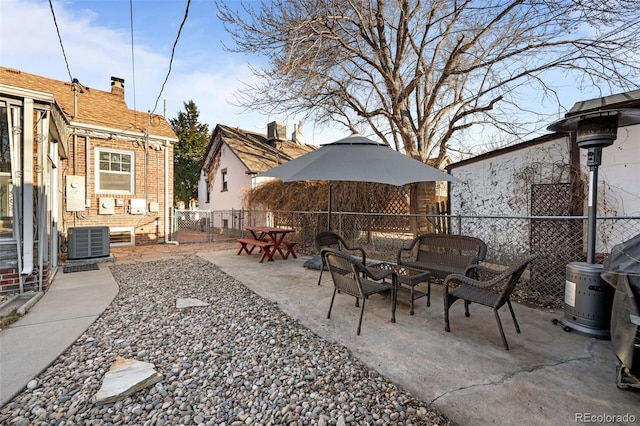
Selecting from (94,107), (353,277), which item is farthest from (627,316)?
(94,107)

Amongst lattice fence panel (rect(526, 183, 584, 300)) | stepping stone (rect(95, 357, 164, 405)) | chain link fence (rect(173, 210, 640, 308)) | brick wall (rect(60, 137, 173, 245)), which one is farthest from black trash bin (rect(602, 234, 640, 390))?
brick wall (rect(60, 137, 173, 245))

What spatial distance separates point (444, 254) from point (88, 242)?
7.77m

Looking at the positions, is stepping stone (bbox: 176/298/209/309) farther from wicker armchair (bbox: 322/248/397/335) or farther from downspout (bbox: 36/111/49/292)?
downspout (bbox: 36/111/49/292)

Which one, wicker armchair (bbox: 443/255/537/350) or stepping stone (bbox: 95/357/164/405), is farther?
wicker armchair (bbox: 443/255/537/350)

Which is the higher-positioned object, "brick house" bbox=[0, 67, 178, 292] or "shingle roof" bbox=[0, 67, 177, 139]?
"shingle roof" bbox=[0, 67, 177, 139]

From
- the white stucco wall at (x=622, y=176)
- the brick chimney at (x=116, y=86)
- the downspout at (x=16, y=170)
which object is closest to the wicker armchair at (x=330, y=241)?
the white stucco wall at (x=622, y=176)

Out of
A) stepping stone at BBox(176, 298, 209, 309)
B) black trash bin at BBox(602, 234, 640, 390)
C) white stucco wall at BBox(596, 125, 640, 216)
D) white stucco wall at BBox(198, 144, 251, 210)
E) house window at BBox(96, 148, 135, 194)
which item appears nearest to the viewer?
black trash bin at BBox(602, 234, 640, 390)

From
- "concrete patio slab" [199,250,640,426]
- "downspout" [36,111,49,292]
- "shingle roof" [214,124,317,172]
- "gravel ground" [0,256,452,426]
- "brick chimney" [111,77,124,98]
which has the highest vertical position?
"brick chimney" [111,77,124,98]

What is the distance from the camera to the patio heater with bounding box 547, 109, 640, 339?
2.95m

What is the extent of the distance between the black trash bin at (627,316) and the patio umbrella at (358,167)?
226 centimetres

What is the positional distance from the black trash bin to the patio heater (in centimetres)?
68

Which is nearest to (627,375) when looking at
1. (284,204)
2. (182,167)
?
(284,204)

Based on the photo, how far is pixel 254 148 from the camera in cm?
1486

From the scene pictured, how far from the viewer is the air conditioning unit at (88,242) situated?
21.8 feet
